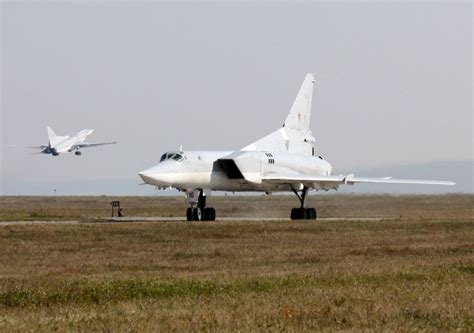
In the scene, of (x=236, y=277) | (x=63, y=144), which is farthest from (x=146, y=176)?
(x=63, y=144)

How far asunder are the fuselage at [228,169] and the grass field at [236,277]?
21.9 feet

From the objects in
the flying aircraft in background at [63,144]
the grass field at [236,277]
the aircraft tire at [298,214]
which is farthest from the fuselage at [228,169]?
the flying aircraft in background at [63,144]

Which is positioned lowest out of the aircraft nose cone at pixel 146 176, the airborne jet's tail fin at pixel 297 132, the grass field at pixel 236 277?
the grass field at pixel 236 277

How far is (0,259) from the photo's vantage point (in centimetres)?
2812

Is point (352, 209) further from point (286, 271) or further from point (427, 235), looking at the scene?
point (286, 271)

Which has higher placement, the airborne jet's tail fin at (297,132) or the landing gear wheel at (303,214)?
the airborne jet's tail fin at (297,132)

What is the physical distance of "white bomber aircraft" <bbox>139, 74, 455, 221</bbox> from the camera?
1966 inches

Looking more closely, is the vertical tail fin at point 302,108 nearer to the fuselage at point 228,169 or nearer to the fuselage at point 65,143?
the fuselage at point 228,169

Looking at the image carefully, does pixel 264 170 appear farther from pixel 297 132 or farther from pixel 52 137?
pixel 52 137

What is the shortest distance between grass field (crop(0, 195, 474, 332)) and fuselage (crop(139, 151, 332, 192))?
667cm

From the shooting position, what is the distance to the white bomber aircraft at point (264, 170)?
49.9 m

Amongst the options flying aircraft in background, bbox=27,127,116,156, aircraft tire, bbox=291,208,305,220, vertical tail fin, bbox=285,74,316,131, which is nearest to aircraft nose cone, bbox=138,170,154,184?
aircraft tire, bbox=291,208,305,220

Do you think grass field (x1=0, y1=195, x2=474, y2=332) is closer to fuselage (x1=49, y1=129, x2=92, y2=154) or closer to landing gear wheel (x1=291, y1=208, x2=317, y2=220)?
landing gear wheel (x1=291, y1=208, x2=317, y2=220)

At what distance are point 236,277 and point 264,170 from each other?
33237 millimetres
